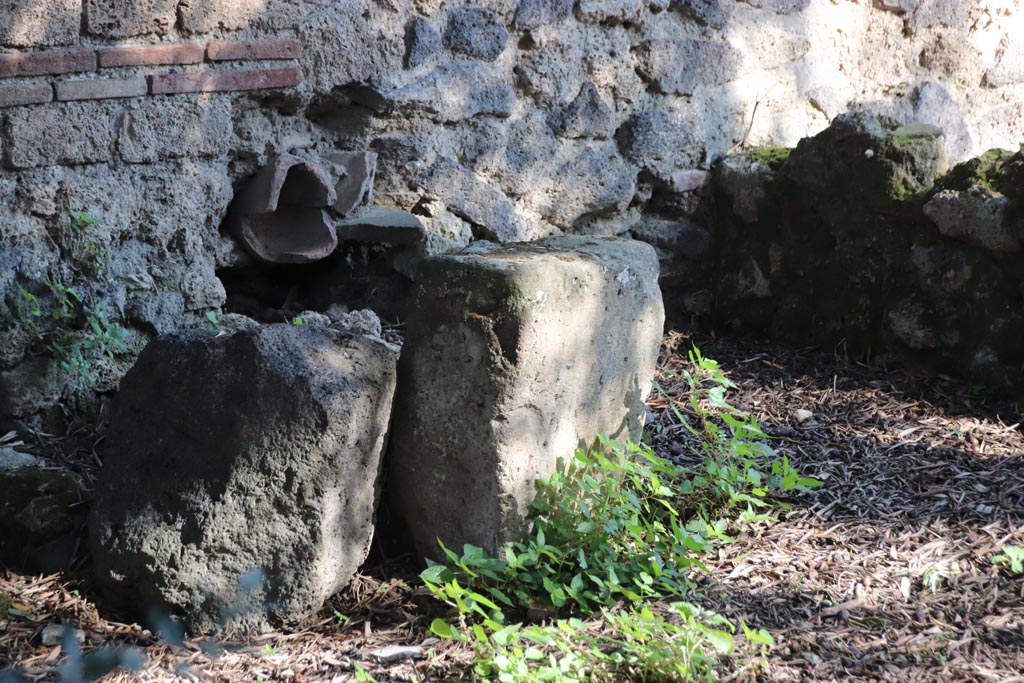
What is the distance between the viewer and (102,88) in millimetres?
2891

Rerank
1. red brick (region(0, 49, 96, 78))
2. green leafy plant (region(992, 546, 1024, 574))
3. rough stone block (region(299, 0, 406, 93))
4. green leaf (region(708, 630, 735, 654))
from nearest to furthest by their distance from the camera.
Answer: green leaf (region(708, 630, 735, 654))
green leafy plant (region(992, 546, 1024, 574))
red brick (region(0, 49, 96, 78))
rough stone block (region(299, 0, 406, 93))

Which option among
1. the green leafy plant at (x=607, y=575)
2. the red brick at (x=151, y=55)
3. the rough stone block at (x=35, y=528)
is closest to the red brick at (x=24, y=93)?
the red brick at (x=151, y=55)

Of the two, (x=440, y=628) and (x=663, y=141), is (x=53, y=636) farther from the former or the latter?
(x=663, y=141)

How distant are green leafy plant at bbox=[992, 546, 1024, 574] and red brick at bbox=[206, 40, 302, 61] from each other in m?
2.35

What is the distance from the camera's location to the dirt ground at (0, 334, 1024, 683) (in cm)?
225

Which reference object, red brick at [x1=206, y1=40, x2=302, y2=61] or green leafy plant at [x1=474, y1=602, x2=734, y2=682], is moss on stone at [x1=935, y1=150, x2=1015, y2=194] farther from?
red brick at [x1=206, y1=40, x2=302, y2=61]

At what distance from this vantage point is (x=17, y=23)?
2.71 m

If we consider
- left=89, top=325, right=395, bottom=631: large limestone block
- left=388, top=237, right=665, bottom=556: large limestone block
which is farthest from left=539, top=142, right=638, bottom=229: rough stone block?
left=89, top=325, right=395, bottom=631: large limestone block

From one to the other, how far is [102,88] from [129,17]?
0.66ft

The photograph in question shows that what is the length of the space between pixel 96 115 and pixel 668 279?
7.21ft

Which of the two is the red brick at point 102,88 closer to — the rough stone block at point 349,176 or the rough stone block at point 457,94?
the rough stone block at point 349,176

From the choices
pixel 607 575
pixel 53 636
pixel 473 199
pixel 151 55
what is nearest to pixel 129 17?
pixel 151 55

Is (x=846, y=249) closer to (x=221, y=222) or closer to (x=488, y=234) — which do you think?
(x=488, y=234)

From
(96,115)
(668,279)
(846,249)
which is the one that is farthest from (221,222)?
(846,249)
